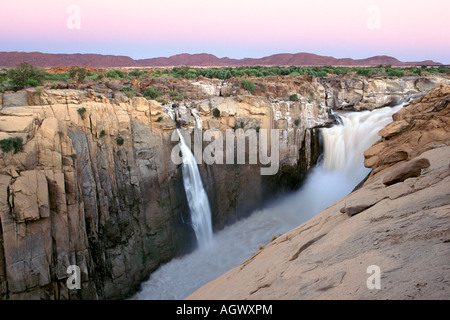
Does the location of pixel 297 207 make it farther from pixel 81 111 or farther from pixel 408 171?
pixel 81 111

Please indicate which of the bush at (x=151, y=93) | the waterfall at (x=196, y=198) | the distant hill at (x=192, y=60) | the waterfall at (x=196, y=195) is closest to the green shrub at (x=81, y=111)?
the waterfall at (x=196, y=195)

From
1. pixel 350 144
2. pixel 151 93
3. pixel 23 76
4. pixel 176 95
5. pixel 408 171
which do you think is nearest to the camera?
pixel 408 171

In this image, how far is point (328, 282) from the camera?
354 cm

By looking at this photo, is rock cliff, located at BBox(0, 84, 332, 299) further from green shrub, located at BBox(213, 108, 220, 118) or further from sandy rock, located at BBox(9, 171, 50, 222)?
green shrub, located at BBox(213, 108, 220, 118)

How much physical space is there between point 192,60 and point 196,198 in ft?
249

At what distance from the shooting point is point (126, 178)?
12906 mm

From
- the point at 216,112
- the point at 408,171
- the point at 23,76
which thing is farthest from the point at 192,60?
the point at 408,171

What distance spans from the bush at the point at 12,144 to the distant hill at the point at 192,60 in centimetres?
5575

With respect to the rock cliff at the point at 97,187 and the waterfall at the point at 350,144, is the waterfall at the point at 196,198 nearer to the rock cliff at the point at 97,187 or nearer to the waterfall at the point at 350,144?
the rock cliff at the point at 97,187

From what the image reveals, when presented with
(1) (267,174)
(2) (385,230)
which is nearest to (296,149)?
(1) (267,174)

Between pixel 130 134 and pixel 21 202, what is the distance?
17.7 ft

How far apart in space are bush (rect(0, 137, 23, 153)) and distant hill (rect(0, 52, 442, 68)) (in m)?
55.8

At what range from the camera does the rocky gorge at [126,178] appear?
8.82 metres
